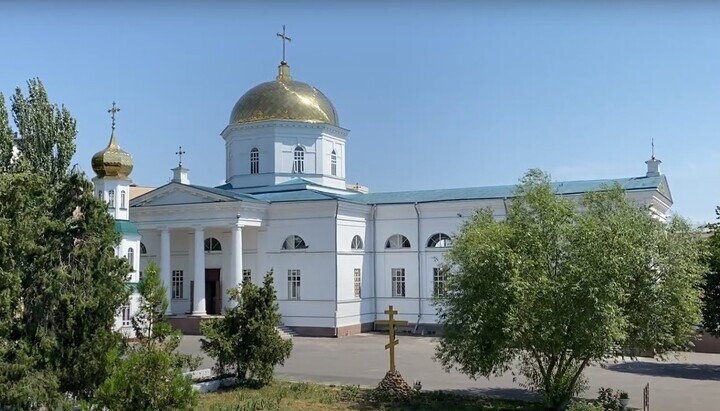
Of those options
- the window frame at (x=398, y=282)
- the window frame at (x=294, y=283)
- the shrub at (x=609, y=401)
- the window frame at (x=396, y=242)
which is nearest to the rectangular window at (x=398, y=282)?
the window frame at (x=398, y=282)

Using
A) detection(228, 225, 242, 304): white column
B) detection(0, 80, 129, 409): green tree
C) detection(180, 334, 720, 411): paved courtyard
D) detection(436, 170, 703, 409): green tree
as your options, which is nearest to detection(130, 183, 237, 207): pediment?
detection(228, 225, 242, 304): white column

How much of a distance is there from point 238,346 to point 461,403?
5.77 metres

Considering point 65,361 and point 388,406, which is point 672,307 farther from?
point 65,361

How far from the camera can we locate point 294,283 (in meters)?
32.8

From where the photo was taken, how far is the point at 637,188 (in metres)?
29.6

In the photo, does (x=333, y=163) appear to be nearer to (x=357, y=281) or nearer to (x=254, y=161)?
(x=254, y=161)

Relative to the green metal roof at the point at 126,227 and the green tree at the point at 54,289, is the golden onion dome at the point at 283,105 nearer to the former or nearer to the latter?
the green metal roof at the point at 126,227

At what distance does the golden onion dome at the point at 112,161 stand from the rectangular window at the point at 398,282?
13.1m

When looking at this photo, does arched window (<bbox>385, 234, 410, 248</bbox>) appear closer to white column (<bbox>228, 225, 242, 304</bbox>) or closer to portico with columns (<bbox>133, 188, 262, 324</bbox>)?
portico with columns (<bbox>133, 188, 262, 324</bbox>)

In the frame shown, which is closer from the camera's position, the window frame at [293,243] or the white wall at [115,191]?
the white wall at [115,191]

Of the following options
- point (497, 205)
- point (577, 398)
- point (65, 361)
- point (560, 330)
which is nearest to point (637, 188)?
point (497, 205)

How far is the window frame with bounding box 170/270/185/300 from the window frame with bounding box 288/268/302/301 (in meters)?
6.15

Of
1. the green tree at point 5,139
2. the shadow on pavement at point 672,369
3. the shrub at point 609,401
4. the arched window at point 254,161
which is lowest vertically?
the shadow on pavement at point 672,369

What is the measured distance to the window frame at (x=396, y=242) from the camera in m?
33.9
